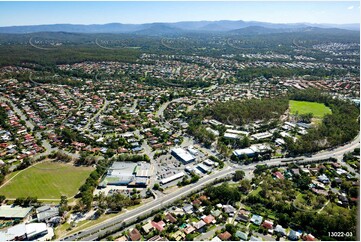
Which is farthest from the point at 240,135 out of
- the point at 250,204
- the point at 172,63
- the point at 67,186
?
the point at 172,63

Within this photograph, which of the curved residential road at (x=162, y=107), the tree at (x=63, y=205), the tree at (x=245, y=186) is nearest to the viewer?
the tree at (x=63, y=205)

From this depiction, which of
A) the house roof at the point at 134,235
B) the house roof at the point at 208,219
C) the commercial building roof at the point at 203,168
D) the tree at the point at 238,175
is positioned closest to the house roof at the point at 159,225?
the house roof at the point at 134,235

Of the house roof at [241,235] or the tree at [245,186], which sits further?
the tree at [245,186]

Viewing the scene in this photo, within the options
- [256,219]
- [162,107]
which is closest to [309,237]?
[256,219]

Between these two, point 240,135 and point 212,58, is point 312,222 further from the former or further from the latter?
point 212,58

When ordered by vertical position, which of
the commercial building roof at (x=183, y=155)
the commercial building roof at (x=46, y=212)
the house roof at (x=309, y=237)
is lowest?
the house roof at (x=309, y=237)

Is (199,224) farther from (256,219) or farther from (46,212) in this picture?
(46,212)

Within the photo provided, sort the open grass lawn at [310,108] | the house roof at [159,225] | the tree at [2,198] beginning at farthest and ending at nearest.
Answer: the open grass lawn at [310,108], the tree at [2,198], the house roof at [159,225]

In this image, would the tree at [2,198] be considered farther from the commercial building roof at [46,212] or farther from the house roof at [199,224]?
the house roof at [199,224]
